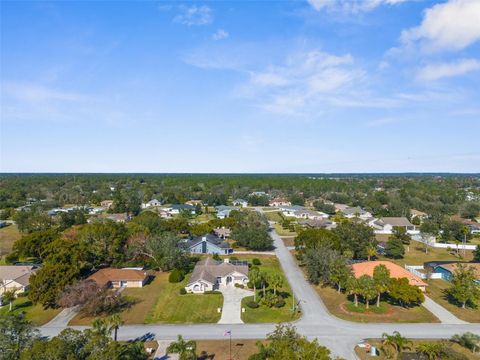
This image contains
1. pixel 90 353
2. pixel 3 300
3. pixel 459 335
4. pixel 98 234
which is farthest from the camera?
pixel 98 234

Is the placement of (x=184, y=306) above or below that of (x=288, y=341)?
below

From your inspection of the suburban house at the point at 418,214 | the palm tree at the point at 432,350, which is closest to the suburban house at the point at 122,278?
the palm tree at the point at 432,350

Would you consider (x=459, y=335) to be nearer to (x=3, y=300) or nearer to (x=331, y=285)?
(x=331, y=285)

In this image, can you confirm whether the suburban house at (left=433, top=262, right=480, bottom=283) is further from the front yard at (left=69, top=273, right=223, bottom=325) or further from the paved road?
the front yard at (left=69, top=273, right=223, bottom=325)

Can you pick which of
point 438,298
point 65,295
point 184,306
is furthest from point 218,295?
point 438,298

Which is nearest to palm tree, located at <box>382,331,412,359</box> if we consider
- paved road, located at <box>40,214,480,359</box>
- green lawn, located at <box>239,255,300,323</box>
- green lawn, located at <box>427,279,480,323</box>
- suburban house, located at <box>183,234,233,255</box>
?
paved road, located at <box>40,214,480,359</box>

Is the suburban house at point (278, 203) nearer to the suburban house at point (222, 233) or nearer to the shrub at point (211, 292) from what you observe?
the suburban house at point (222, 233)
